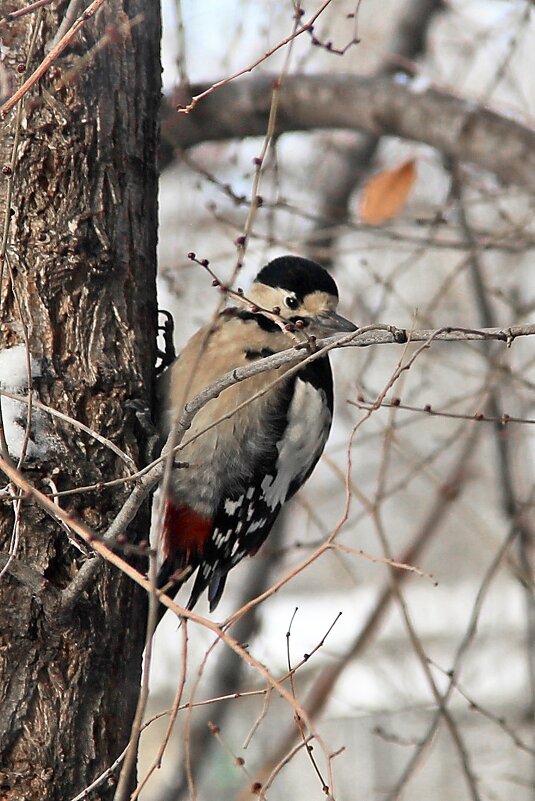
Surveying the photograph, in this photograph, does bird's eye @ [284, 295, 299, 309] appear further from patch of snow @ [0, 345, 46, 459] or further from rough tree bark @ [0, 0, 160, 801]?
patch of snow @ [0, 345, 46, 459]

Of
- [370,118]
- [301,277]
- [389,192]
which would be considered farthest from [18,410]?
A: [370,118]

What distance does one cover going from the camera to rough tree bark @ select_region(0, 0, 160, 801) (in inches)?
77.0

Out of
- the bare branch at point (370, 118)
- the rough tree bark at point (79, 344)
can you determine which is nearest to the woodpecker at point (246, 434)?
the rough tree bark at point (79, 344)

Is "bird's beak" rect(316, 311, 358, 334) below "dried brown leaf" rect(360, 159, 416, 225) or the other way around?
below

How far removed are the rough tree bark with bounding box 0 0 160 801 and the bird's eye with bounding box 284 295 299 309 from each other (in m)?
0.68

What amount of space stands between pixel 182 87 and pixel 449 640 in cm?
640

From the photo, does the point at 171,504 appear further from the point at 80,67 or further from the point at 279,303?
the point at 80,67

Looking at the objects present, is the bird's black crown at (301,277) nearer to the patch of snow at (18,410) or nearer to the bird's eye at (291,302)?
the bird's eye at (291,302)

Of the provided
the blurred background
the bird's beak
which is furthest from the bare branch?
the bird's beak

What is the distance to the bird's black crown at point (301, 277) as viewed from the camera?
300cm

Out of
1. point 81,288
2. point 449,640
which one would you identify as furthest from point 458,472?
point 449,640

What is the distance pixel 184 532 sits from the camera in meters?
2.93

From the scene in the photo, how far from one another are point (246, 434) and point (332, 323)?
0.40m

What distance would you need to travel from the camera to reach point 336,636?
9555mm
